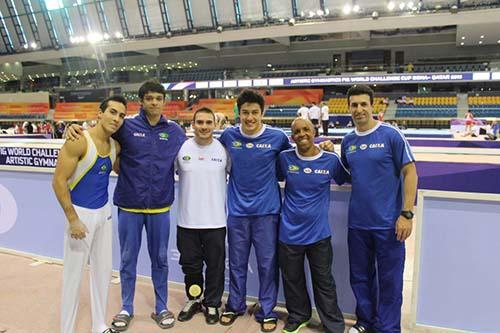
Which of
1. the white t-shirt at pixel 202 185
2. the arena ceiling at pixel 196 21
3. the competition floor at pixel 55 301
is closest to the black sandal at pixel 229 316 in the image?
the competition floor at pixel 55 301

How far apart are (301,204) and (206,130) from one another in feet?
2.57

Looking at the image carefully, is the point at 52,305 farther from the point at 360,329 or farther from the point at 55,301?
the point at 360,329

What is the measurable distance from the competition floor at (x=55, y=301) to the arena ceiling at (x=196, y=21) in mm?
14274

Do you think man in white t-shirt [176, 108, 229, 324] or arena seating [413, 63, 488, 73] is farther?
arena seating [413, 63, 488, 73]

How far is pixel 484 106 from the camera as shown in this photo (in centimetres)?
1756

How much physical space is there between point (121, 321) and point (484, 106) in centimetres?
1878

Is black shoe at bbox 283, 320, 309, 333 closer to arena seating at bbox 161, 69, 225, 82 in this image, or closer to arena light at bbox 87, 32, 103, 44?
arena seating at bbox 161, 69, 225, 82

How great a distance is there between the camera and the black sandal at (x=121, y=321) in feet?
8.93

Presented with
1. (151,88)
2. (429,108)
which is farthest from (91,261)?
(429,108)

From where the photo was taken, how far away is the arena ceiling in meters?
16.3

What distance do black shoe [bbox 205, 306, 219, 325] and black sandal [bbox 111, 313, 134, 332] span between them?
21.1 inches

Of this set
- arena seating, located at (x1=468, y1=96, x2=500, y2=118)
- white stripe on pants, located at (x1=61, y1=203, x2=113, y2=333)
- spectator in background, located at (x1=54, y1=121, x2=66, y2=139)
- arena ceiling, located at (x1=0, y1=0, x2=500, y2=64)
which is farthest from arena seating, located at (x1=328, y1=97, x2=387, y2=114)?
white stripe on pants, located at (x1=61, y1=203, x2=113, y2=333)

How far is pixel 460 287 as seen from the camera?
2.62 metres

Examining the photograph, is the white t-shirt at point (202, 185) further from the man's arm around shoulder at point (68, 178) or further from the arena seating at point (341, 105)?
the arena seating at point (341, 105)
